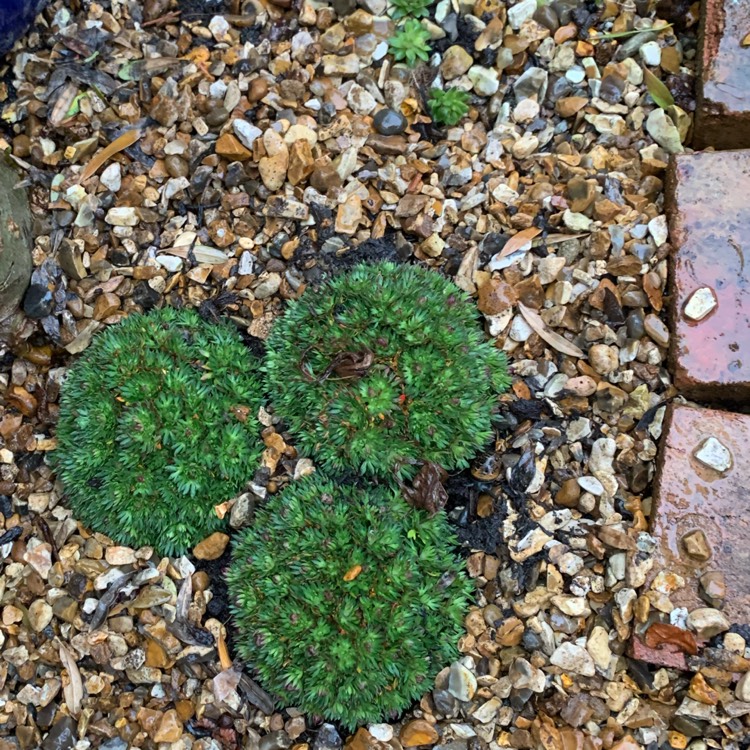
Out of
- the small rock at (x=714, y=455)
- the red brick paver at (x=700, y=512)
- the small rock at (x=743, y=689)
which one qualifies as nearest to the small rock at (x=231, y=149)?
the red brick paver at (x=700, y=512)

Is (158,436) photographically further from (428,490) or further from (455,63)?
(455,63)

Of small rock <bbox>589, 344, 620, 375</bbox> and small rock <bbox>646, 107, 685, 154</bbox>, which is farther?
small rock <bbox>646, 107, 685, 154</bbox>

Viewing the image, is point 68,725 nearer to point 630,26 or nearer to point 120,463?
point 120,463

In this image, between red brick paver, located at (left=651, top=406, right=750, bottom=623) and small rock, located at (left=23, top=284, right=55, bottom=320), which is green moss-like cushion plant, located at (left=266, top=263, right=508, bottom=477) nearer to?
red brick paver, located at (left=651, top=406, right=750, bottom=623)

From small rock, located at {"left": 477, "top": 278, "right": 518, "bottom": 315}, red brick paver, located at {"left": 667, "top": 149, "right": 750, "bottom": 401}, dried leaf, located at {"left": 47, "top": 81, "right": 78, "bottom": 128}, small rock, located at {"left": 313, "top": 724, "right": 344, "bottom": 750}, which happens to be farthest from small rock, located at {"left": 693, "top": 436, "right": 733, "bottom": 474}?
dried leaf, located at {"left": 47, "top": 81, "right": 78, "bottom": 128}

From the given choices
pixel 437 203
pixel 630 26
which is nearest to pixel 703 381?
pixel 437 203

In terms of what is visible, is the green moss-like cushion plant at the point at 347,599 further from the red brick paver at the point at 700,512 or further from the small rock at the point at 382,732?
the red brick paver at the point at 700,512
